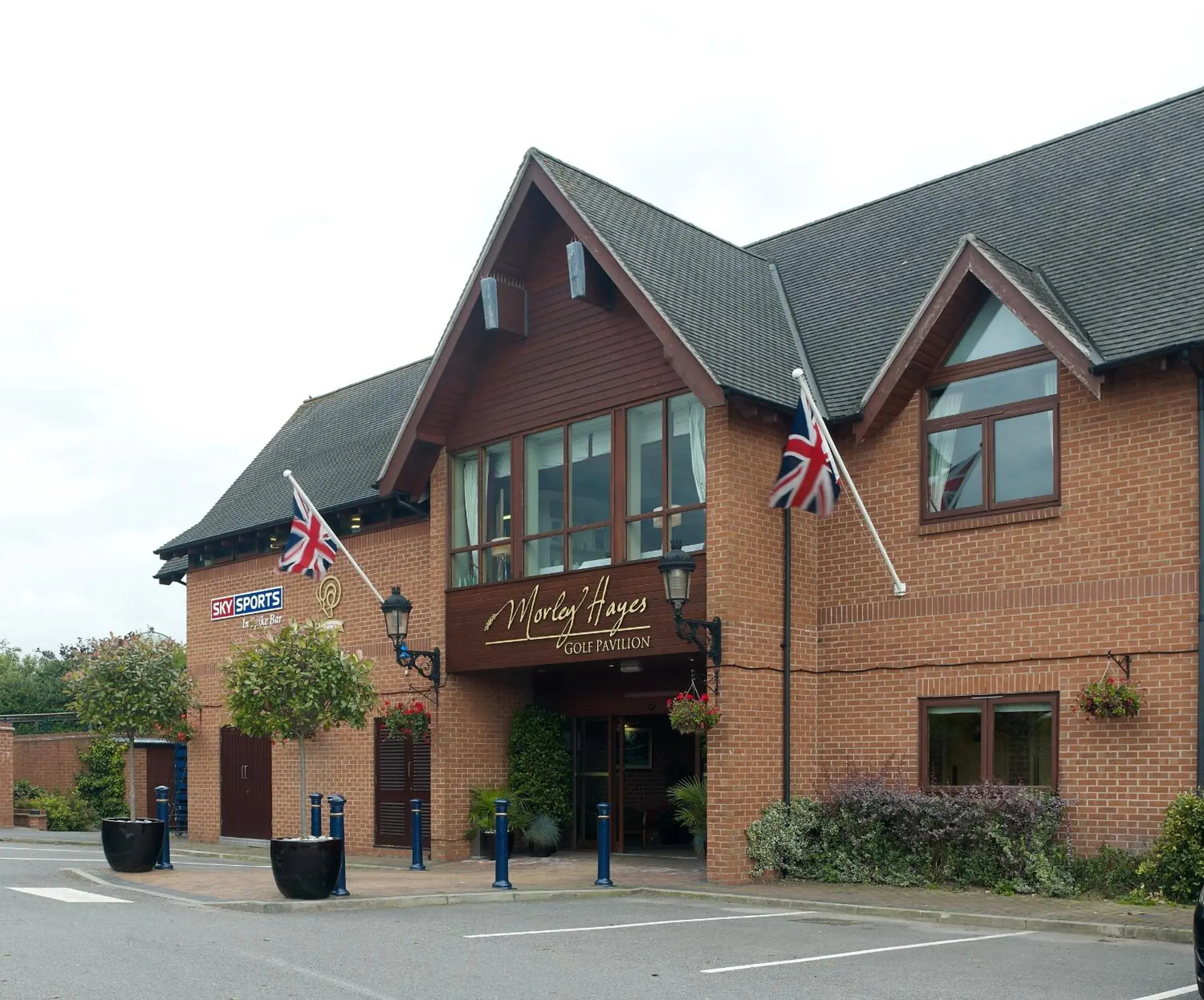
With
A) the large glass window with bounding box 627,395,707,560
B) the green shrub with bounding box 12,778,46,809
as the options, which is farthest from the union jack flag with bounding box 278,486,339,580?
the green shrub with bounding box 12,778,46,809

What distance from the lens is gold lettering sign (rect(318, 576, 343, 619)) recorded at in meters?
24.1

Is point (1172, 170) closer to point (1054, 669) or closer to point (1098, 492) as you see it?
point (1098, 492)

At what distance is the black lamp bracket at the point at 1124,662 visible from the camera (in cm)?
1502

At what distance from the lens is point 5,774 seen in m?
32.7

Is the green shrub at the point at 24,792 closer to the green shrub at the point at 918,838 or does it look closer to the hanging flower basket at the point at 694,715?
the hanging flower basket at the point at 694,715

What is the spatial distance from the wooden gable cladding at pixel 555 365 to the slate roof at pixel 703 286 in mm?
659

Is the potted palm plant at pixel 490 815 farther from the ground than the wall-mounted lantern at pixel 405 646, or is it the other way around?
the wall-mounted lantern at pixel 405 646

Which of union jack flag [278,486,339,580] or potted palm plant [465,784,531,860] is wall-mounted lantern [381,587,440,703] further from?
potted palm plant [465,784,531,860]

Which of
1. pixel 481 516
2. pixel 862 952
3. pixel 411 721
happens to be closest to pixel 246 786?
pixel 411 721

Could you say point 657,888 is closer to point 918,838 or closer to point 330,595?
point 918,838

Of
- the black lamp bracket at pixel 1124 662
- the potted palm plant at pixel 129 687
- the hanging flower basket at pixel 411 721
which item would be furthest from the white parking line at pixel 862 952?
the potted palm plant at pixel 129 687

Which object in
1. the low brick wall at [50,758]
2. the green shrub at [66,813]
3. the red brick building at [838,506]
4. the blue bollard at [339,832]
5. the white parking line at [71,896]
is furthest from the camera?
the low brick wall at [50,758]

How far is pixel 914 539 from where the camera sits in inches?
677

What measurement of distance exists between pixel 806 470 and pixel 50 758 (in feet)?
86.1
